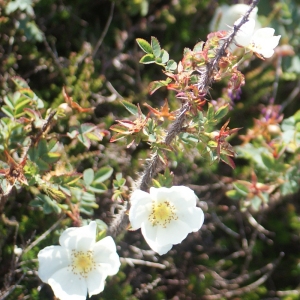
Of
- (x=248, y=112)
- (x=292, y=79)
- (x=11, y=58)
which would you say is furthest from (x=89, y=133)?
(x=292, y=79)

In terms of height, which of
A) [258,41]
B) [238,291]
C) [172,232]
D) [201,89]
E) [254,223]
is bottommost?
[238,291]

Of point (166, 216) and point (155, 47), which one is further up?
point (155, 47)

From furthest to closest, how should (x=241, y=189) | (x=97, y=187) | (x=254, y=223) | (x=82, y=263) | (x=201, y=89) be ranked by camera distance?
(x=254, y=223), (x=241, y=189), (x=97, y=187), (x=82, y=263), (x=201, y=89)

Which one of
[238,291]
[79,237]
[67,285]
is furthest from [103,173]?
[238,291]

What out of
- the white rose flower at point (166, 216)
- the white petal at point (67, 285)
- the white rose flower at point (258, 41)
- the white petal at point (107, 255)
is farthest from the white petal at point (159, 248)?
the white rose flower at point (258, 41)

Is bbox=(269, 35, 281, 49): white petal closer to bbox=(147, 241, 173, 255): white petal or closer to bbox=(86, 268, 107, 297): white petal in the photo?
bbox=(147, 241, 173, 255): white petal

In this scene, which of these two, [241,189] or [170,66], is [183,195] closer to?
[170,66]

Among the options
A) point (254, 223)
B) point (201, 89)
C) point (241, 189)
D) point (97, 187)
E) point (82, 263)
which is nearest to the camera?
point (201, 89)

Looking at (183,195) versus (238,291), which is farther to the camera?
(238,291)
